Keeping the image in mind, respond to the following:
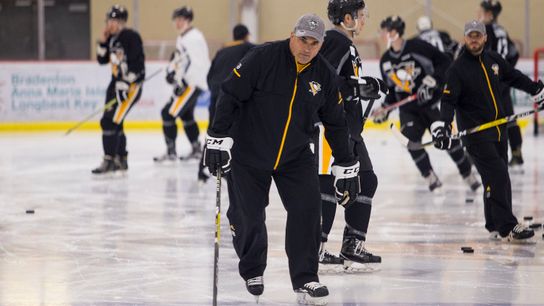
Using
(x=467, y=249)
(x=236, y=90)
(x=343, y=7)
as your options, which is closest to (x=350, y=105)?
(x=343, y=7)

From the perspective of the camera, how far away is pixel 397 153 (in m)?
11.5

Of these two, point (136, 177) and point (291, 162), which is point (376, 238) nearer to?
point (291, 162)

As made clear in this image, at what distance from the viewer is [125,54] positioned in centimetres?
972

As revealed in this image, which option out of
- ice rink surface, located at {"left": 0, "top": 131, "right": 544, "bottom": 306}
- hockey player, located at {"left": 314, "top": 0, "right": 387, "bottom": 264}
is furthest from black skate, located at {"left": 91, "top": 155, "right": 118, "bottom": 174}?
hockey player, located at {"left": 314, "top": 0, "right": 387, "bottom": 264}

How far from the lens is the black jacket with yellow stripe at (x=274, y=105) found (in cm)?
459

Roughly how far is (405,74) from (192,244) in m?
2.94

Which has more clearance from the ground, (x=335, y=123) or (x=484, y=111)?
(x=335, y=123)

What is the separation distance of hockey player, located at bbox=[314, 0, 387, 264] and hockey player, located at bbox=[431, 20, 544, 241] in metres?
0.90

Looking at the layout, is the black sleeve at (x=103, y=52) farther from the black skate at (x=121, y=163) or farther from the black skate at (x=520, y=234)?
the black skate at (x=520, y=234)

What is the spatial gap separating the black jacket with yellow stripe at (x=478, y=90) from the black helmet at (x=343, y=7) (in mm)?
1126

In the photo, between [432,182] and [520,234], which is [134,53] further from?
[520,234]

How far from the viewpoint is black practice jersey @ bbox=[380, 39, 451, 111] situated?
8.62m

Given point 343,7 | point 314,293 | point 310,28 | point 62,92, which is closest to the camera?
point 310,28

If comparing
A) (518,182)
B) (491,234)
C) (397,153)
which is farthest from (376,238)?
(397,153)
